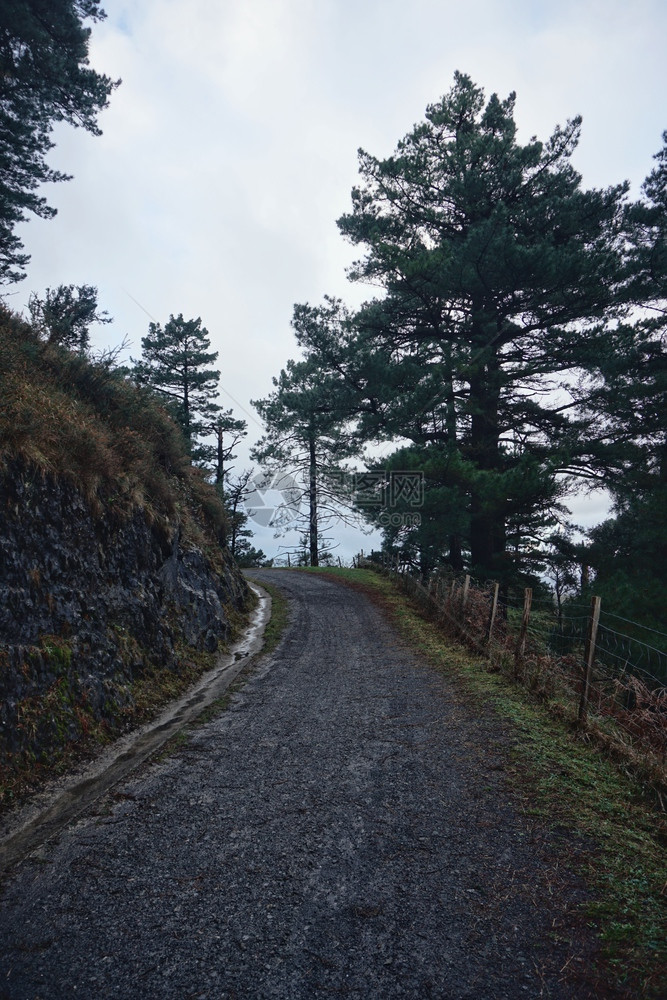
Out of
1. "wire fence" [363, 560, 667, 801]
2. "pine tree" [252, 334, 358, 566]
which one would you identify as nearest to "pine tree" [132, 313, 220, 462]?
"pine tree" [252, 334, 358, 566]

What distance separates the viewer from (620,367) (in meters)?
14.1

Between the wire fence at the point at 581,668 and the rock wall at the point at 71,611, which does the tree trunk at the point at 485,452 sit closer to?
the wire fence at the point at 581,668

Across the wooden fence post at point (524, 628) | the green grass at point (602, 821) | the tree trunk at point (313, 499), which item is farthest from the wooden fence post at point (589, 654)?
the tree trunk at point (313, 499)

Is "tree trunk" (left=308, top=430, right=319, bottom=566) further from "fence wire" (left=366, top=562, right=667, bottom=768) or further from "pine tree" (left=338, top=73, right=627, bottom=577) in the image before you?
"fence wire" (left=366, top=562, right=667, bottom=768)

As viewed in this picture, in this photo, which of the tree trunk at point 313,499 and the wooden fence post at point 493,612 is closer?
the wooden fence post at point 493,612

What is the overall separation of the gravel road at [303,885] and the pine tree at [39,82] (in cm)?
1251

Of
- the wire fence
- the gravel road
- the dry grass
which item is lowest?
the gravel road

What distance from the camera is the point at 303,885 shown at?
3754 mm

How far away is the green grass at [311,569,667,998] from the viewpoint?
310 cm

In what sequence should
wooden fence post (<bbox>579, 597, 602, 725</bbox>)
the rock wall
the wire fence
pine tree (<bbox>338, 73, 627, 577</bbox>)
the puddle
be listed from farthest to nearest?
pine tree (<bbox>338, 73, 627, 577</bbox>) → wooden fence post (<bbox>579, 597, 602, 725</bbox>) → the rock wall → the wire fence → the puddle

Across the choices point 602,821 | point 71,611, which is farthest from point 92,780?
point 602,821

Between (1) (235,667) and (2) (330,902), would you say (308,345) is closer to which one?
(1) (235,667)

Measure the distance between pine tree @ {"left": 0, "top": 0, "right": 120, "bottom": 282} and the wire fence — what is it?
13.6 meters

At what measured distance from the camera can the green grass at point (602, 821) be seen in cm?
310
